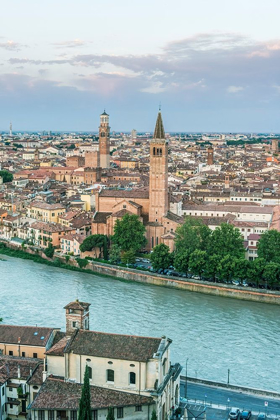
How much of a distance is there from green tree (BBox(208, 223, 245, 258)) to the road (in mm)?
7415

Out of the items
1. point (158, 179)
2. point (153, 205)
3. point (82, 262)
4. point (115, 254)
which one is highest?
point (158, 179)

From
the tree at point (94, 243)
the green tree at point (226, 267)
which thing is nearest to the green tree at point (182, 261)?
the green tree at point (226, 267)

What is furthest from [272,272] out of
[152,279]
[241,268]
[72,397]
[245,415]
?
→ [72,397]

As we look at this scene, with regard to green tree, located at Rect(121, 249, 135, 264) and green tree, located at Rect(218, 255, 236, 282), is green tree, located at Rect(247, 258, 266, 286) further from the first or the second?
green tree, located at Rect(121, 249, 135, 264)

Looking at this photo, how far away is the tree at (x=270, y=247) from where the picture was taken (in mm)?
16531

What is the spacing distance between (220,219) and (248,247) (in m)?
3.35

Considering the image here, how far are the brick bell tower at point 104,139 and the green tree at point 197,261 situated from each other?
2227 centimetres

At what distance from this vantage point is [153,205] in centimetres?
2116

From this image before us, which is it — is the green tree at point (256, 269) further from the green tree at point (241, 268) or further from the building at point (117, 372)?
the building at point (117, 372)

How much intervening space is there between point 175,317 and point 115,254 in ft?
18.4

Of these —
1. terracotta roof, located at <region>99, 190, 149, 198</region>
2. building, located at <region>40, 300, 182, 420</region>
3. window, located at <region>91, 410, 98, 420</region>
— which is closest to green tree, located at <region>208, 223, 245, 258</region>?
terracotta roof, located at <region>99, 190, 149, 198</region>

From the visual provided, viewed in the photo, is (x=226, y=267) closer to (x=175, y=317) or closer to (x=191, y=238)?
(x=191, y=238)

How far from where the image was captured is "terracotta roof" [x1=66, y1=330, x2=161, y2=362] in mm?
8703

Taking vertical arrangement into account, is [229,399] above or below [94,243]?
below
